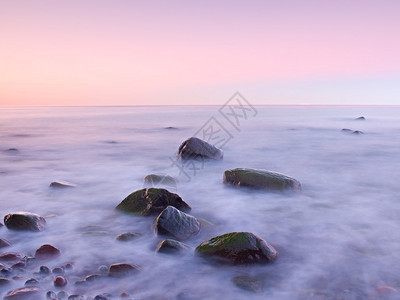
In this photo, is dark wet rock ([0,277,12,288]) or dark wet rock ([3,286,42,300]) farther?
dark wet rock ([0,277,12,288])

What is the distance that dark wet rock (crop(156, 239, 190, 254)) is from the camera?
2715 millimetres

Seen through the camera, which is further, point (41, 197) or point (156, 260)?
point (41, 197)

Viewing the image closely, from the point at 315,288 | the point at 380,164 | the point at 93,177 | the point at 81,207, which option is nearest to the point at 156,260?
the point at 315,288

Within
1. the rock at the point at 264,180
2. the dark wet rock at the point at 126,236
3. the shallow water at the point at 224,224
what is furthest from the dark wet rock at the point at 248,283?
the rock at the point at 264,180

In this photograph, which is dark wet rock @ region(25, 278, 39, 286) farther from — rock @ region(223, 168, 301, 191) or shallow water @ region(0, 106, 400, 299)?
rock @ region(223, 168, 301, 191)

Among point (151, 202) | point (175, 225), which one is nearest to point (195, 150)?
point (151, 202)

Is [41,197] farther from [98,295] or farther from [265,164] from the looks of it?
[265,164]

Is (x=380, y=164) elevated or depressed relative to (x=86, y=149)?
elevated

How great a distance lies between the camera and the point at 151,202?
356 centimetres

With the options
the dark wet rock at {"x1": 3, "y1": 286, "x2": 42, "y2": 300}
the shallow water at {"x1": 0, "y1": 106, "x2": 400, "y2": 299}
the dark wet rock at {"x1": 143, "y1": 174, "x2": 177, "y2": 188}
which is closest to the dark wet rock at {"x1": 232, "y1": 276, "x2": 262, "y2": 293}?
the shallow water at {"x1": 0, "y1": 106, "x2": 400, "y2": 299}

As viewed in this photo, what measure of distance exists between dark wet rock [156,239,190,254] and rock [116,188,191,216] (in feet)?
2.57

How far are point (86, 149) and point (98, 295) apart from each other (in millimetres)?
7416

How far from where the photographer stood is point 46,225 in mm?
3330

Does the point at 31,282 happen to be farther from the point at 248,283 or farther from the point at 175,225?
the point at 248,283
